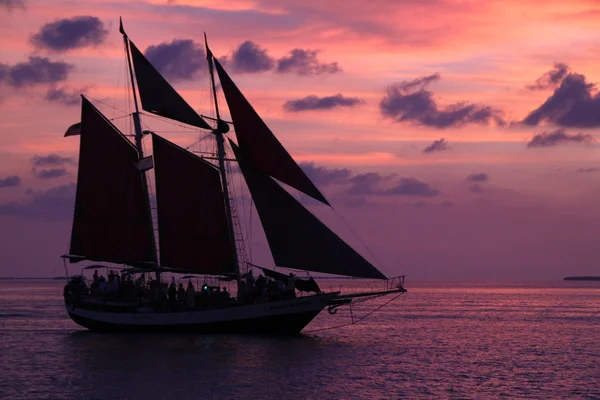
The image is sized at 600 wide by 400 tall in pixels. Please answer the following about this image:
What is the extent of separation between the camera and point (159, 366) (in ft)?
150

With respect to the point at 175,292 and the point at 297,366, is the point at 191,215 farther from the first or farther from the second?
the point at 297,366

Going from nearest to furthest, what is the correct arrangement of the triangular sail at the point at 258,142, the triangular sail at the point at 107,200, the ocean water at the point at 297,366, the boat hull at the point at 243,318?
the ocean water at the point at 297,366 < the triangular sail at the point at 258,142 < the boat hull at the point at 243,318 < the triangular sail at the point at 107,200

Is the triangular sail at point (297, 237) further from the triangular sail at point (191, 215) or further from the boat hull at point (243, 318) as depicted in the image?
the triangular sail at point (191, 215)

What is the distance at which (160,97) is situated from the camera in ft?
194

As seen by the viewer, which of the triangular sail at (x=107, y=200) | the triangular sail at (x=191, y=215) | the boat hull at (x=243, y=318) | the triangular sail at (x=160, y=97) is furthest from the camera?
the triangular sail at (x=160, y=97)

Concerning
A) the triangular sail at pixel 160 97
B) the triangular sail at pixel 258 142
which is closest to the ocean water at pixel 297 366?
the triangular sail at pixel 258 142

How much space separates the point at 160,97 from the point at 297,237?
43.4ft

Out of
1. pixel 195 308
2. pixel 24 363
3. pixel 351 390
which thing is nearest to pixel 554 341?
pixel 195 308

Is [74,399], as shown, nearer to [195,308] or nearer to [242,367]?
[242,367]

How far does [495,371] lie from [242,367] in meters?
12.8

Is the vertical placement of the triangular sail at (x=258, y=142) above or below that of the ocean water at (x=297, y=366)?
above

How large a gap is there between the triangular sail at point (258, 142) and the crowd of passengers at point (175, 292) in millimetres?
6142

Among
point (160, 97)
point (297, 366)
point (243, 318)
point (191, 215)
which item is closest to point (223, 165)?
point (191, 215)

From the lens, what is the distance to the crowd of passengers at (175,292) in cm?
5488
